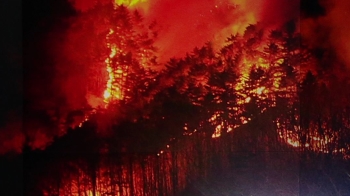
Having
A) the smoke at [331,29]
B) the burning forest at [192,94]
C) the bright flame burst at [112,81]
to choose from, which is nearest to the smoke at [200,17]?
the burning forest at [192,94]

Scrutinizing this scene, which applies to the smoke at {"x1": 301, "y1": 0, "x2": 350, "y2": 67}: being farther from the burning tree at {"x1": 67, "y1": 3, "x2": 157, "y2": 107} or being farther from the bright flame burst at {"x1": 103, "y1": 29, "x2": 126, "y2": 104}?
the bright flame burst at {"x1": 103, "y1": 29, "x2": 126, "y2": 104}

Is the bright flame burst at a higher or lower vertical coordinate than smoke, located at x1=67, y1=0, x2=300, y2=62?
lower

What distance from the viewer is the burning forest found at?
2.88 metres

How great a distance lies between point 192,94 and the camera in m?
2.88

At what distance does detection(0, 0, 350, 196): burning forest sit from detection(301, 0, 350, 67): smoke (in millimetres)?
14

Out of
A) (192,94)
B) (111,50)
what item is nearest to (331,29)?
(192,94)

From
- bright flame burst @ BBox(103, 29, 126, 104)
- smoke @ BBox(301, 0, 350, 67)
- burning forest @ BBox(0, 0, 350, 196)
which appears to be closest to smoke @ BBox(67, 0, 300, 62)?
burning forest @ BBox(0, 0, 350, 196)

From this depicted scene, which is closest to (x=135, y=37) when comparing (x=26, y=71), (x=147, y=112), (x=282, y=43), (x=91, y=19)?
(x=91, y=19)

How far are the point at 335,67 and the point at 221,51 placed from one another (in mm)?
813

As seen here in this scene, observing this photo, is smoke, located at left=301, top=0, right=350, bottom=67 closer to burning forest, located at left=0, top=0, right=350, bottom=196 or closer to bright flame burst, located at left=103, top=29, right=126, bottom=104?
burning forest, located at left=0, top=0, right=350, bottom=196

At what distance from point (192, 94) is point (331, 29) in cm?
109

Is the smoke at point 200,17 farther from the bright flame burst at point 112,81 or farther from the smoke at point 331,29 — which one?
the bright flame burst at point 112,81

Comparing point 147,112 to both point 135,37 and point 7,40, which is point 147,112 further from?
point 7,40

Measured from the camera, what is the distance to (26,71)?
114 inches
